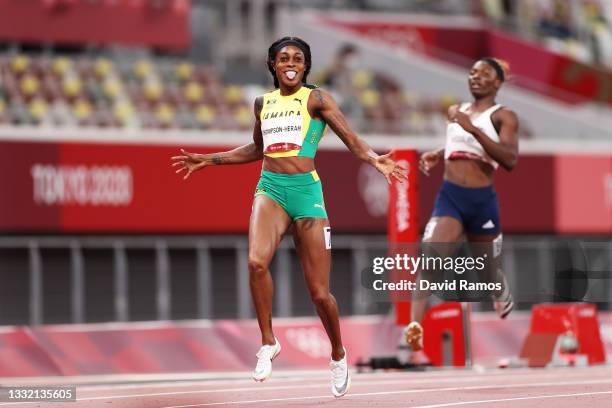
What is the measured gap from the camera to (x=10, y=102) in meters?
24.8

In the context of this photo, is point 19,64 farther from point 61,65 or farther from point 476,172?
point 476,172

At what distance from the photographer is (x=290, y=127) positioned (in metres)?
10.4

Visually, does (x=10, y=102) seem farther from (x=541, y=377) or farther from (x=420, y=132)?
(x=541, y=377)

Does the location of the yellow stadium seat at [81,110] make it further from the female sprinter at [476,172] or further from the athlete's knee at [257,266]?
the athlete's knee at [257,266]

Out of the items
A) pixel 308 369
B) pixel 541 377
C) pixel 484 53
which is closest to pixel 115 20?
pixel 484 53

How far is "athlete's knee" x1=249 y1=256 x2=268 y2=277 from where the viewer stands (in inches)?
401

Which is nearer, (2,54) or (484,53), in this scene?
(2,54)

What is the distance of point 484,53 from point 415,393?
22.9 metres

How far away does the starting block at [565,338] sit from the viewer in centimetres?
1664

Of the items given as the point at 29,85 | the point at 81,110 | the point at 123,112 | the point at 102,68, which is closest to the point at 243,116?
the point at 123,112

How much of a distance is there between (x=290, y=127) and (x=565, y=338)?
7222mm

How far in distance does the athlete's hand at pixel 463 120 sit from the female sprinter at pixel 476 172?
331 millimetres

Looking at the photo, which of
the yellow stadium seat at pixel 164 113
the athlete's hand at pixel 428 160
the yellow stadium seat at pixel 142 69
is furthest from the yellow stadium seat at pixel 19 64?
the athlete's hand at pixel 428 160

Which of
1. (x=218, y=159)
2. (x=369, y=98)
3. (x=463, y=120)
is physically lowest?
(x=369, y=98)
